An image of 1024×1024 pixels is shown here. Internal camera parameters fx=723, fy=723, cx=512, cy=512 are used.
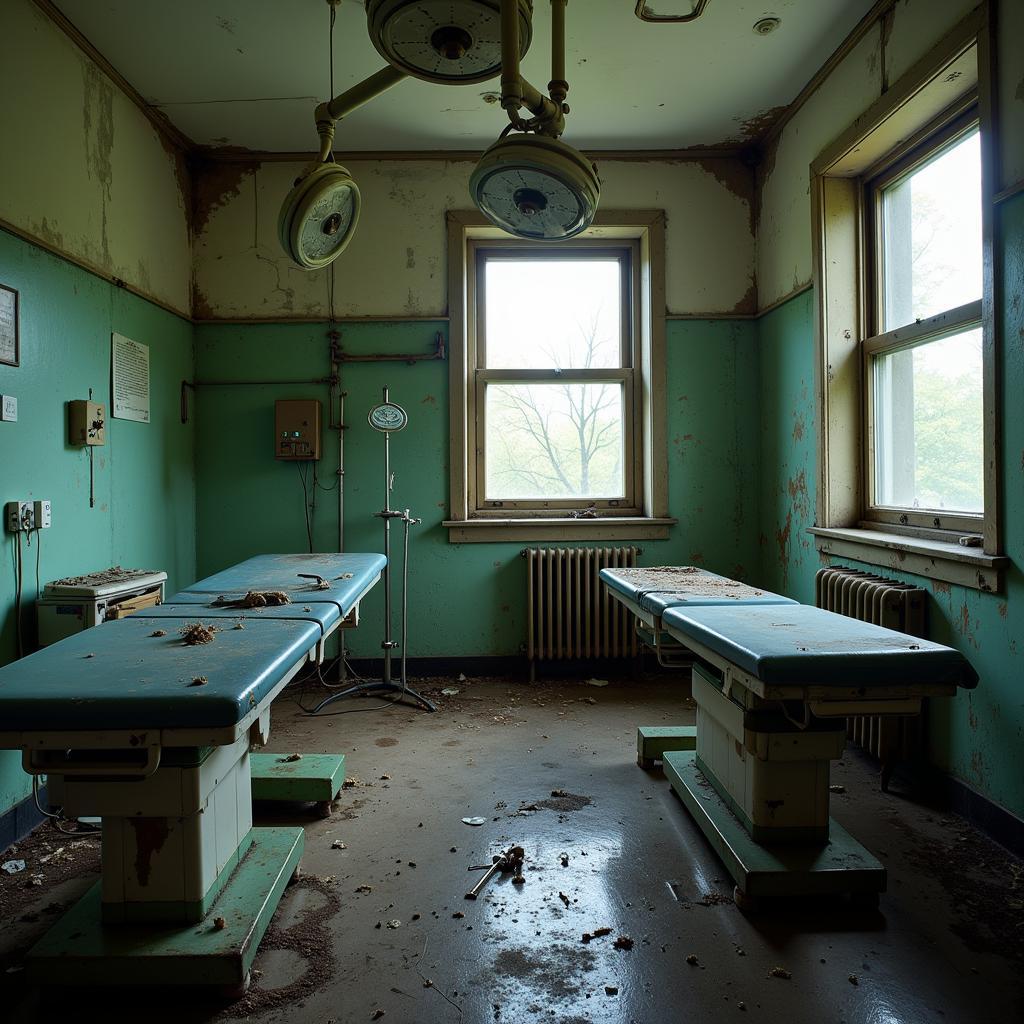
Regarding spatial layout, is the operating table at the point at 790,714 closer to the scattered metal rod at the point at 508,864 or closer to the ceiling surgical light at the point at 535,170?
the scattered metal rod at the point at 508,864

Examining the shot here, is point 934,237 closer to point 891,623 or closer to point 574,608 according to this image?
point 891,623

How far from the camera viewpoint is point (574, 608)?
171 inches

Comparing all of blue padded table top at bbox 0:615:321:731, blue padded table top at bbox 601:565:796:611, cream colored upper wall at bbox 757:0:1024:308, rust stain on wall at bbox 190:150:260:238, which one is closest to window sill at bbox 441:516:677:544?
blue padded table top at bbox 601:565:796:611

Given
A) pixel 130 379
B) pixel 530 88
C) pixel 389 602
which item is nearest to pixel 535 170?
pixel 530 88

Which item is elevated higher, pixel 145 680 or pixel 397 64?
pixel 397 64

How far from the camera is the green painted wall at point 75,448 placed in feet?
8.57

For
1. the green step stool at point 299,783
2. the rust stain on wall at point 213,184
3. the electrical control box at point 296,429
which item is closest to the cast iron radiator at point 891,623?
the green step stool at point 299,783

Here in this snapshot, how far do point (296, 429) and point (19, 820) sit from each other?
2383 millimetres

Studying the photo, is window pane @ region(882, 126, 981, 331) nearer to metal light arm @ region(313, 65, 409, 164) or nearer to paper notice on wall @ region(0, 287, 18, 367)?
metal light arm @ region(313, 65, 409, 164)

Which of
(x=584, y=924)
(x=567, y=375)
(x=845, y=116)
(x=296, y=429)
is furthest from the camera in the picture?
(x=567, y=375)

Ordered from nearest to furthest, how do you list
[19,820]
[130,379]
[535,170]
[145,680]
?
1. [145,680]
2. [535,170]
3. [19,820]
4. [130,379]

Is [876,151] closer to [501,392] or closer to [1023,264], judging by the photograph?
[1023,264]

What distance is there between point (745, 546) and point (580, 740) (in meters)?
1.81

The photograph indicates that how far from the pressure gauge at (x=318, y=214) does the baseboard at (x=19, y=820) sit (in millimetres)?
2100
